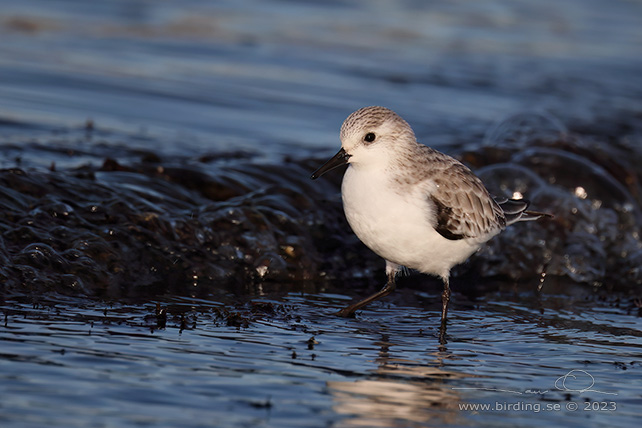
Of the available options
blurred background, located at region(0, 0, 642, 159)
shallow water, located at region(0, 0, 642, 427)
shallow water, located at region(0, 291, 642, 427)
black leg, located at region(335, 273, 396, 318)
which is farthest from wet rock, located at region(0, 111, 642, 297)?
blurred background, located at region(0, 0, 642, 159)

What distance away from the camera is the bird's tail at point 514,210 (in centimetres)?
749

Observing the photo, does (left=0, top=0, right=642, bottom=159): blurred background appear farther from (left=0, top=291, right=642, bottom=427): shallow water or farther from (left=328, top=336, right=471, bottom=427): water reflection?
(left=328, top=336, right=471, bottom=427): water reflection

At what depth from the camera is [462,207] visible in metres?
6.72

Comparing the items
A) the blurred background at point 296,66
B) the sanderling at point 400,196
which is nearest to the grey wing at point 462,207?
the sanderling at point 400,196

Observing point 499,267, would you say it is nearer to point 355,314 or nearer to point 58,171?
point 355,314

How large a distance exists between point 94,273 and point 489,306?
3051mm

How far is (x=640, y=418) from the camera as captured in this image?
5.07 meters

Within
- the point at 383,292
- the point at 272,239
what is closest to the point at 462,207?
the point at 383,292

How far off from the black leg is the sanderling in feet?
0.04

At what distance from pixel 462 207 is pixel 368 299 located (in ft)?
3.23

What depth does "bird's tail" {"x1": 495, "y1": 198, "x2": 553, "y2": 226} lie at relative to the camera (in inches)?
295

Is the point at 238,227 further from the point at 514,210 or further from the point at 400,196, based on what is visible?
the point at 514,210

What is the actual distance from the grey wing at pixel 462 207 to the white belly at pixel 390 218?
0.12 m

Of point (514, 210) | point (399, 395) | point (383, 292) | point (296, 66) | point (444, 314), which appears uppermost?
point (296, 66)
